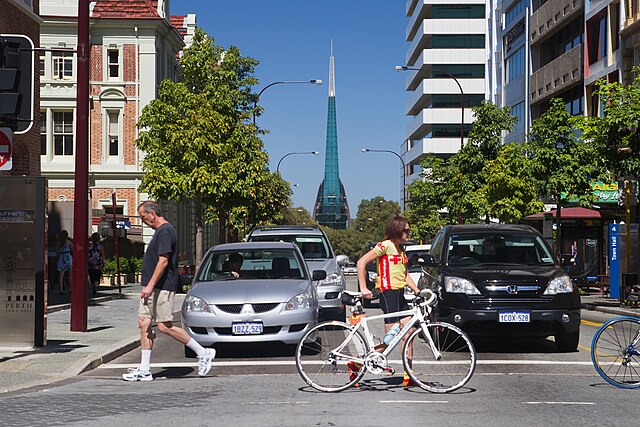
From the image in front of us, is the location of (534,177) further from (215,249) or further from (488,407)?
(488,407)

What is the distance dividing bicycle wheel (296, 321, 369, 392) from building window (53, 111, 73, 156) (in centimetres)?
4239

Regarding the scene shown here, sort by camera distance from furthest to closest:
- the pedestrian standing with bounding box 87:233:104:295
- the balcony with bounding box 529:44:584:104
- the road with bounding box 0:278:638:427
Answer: the balcony with bounding box 529:44:584:104 → the pedestrian standing with bounding box 87:233:104:295 → the road with bounding box 0:278:638:427

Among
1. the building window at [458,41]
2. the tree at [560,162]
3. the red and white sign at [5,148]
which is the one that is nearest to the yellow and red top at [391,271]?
the red and white sign at [5,148]

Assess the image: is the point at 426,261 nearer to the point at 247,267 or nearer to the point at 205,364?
the point at 247,267

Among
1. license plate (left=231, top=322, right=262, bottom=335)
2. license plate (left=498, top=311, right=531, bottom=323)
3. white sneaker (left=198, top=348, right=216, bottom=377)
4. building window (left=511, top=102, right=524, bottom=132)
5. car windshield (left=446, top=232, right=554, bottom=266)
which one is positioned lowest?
white sneaker (left=198, top=348, right=216, bottom=377)

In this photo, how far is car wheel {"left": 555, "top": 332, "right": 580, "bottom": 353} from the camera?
46.4 feet

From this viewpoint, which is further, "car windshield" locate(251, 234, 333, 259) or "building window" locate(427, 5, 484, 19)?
"building window" locate(427, 5, 484, 19)

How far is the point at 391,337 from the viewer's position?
1050cm

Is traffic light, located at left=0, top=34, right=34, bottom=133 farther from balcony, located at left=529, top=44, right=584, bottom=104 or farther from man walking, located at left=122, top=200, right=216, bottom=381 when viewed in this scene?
balcony, located at left=529, top=44, right=584, bottom=104

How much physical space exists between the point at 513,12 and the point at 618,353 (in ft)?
197

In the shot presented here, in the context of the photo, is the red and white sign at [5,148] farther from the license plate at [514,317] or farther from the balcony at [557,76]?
the balcony at [557,76]

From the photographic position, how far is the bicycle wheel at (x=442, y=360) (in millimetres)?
10070

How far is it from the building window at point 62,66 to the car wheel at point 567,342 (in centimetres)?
4011

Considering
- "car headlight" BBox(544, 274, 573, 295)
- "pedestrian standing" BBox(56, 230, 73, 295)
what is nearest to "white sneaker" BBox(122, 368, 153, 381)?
"car headlight" BBox(544, 274, 573, 295)
